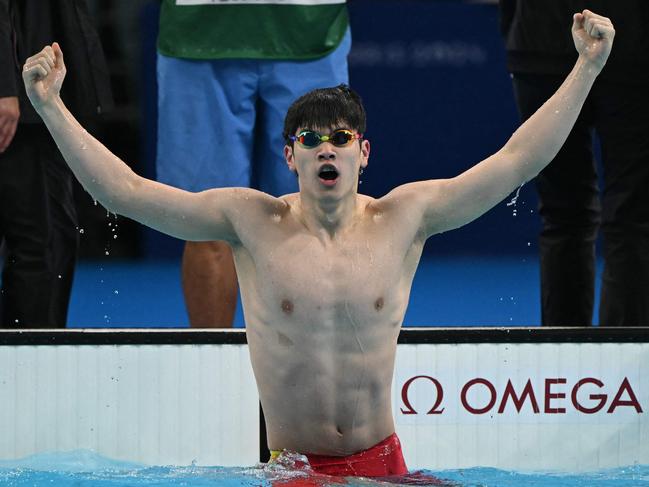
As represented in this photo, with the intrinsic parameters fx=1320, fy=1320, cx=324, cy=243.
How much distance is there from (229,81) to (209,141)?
0.23 meters

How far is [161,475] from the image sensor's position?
4.03 meters

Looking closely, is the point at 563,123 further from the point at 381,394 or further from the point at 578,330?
the point at 578,330

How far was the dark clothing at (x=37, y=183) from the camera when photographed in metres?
4.55

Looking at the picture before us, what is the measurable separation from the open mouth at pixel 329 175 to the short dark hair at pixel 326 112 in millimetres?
127

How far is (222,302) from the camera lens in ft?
15.8

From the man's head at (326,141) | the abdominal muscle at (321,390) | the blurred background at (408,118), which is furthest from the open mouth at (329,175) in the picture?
the blurred background at (408,118)

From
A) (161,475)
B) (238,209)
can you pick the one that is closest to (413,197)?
(238,209)

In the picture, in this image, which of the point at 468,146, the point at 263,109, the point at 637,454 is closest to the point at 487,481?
the point at 637,454

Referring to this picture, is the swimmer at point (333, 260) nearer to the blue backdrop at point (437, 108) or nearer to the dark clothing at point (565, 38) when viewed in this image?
the dark clothing at point (565, 38)

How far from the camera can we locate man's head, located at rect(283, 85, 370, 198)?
133 inches

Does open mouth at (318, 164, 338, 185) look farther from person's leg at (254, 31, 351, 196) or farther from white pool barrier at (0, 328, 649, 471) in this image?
person's leg at (254, 31, 351, 196)

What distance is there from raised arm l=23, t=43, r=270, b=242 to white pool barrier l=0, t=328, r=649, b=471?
0.88 metres

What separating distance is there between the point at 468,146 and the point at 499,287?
129 centimetres

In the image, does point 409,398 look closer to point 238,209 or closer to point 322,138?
point 238,209
